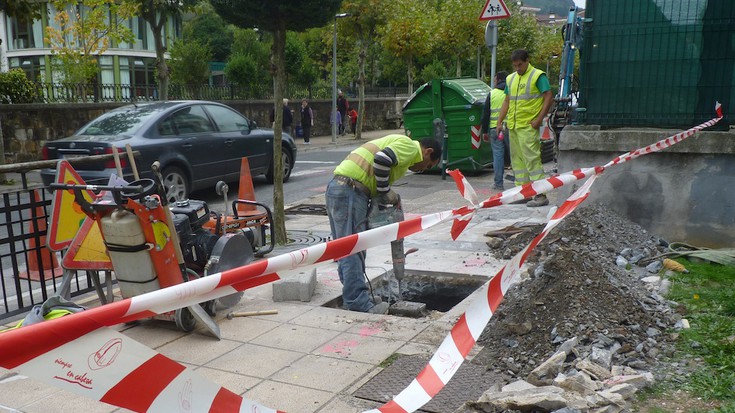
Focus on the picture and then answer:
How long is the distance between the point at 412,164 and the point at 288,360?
72.1 inches

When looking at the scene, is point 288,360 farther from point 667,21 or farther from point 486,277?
point 667,21

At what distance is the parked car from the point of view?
9.84 meters

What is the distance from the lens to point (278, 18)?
25.2 ft

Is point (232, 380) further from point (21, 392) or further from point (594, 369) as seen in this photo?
point (594, 369)

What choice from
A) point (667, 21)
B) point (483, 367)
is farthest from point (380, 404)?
point (667, 21)

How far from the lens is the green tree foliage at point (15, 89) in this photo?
17.1 m

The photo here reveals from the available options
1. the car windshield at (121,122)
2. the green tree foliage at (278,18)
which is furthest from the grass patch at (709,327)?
the car windshield at (121,122)

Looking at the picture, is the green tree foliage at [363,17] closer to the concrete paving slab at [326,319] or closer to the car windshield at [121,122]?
the car windshield at [121,122]

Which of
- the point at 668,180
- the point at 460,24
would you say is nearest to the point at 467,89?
the point at 668,180

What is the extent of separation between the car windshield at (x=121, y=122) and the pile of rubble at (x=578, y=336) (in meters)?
6.76

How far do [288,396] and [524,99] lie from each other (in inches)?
239

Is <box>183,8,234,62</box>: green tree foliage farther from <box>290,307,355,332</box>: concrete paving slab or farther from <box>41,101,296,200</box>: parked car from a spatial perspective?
<box>290,307,355,332</box>: concrete paving slab

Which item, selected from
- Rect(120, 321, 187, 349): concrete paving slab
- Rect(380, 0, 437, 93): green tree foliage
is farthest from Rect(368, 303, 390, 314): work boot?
Rect(380, 0, 437, 93): green tree foliage

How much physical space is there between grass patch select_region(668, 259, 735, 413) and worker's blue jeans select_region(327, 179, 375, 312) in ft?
7.52
